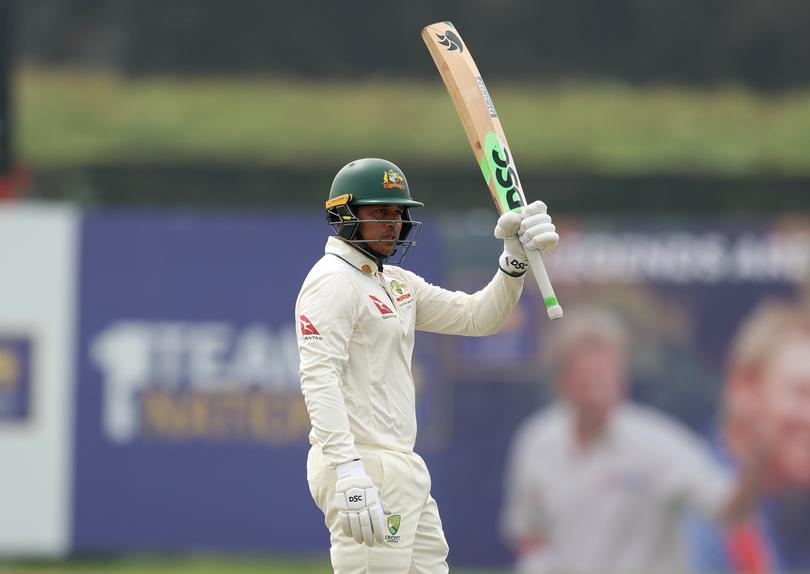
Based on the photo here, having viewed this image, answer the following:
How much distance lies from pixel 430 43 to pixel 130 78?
987cm

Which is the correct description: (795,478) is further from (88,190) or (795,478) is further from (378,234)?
(88,190)

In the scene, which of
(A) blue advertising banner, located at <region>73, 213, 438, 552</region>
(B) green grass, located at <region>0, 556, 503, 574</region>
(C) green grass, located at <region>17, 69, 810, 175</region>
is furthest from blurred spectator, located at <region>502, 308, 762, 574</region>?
(C) green grass, located at <region>17, 69, 810, 175</region>

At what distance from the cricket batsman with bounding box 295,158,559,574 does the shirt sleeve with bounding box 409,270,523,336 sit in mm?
11

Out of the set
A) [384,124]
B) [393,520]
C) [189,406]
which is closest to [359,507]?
[393,520]

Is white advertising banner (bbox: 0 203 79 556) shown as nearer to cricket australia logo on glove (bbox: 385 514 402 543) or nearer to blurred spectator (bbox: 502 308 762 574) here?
blurred spectator (bbox: 502 308 762 574)

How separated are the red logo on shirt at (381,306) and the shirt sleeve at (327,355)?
0.10 m

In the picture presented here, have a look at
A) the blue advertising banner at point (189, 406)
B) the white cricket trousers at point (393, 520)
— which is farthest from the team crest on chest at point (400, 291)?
the blue advertising banner at point (189, 406)

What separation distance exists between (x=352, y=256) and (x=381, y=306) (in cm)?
21

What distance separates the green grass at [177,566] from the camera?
918cm

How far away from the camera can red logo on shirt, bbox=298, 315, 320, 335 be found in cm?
478

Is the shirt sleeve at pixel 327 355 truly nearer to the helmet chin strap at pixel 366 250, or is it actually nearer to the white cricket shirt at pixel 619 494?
the helmet chin strap at pixel 366 250

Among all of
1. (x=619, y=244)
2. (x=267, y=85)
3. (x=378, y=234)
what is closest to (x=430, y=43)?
(x=378, y=234)

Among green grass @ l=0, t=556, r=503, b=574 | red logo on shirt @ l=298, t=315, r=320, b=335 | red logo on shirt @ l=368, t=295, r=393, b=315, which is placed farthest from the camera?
green grass @ l=0, t=556, r=503, b=574

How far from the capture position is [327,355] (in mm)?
4734
